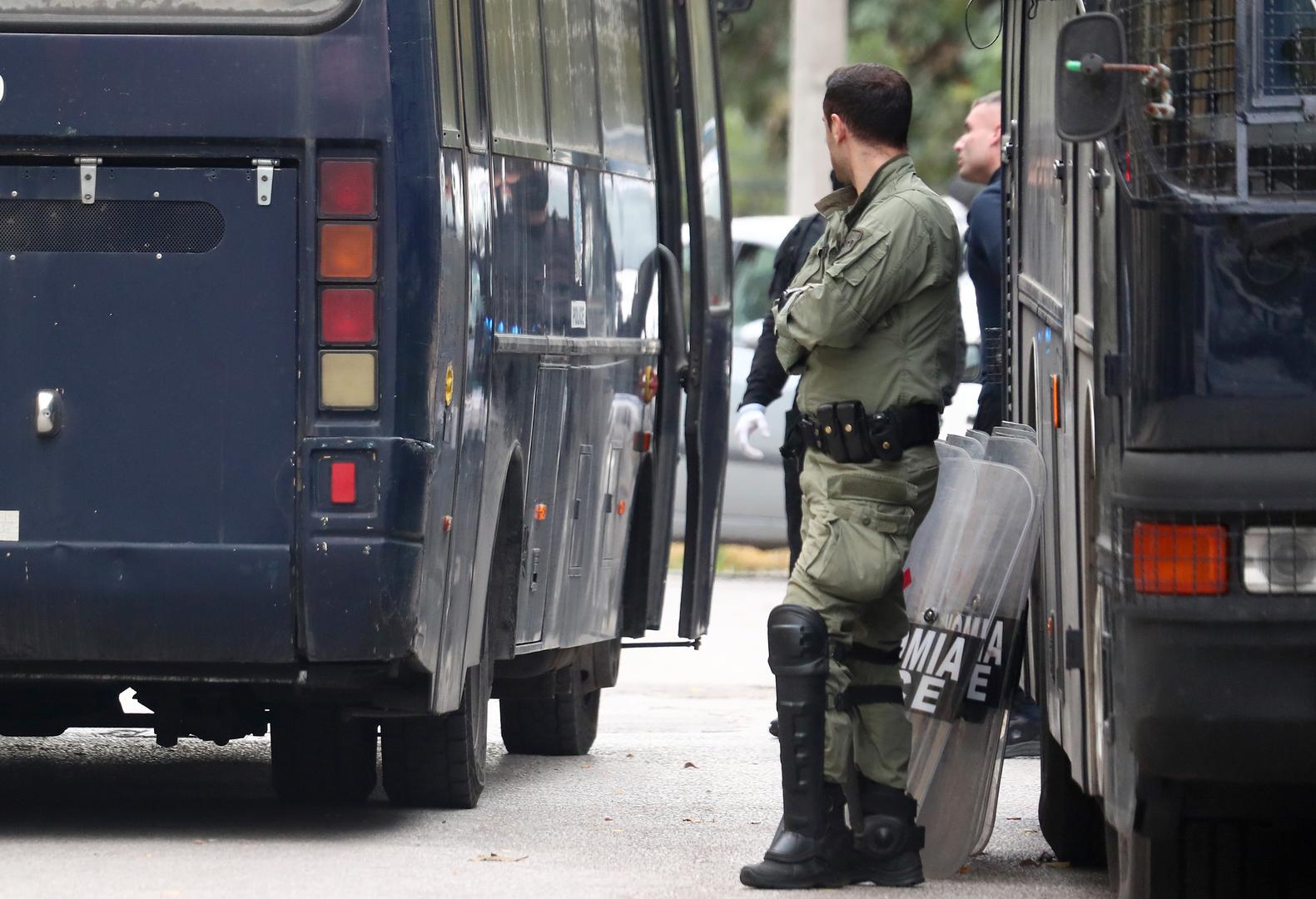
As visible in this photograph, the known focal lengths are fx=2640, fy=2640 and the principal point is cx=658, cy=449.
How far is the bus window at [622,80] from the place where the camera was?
8.61 metres

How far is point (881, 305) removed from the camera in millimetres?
6145

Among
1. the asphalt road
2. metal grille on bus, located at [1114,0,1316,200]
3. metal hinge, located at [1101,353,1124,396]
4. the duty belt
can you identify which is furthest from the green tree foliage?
metal grille on bus, located at [1114,0,1316,200]

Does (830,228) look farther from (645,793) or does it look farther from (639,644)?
(639,644)

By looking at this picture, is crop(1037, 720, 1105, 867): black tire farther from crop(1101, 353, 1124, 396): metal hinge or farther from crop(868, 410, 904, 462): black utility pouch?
crop(1101, 353, 1124, 396): metal hinge

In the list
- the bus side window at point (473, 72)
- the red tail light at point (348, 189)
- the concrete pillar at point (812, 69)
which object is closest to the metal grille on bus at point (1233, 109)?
the red tail light at point (348, 189)

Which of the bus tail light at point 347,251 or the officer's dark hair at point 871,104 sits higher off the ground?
the officer's dark hair at point 871,104

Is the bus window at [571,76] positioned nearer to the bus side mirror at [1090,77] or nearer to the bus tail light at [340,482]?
the bus tail light at [340,482]

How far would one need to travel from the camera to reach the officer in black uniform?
9.33m

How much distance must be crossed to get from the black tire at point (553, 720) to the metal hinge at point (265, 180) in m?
2.83

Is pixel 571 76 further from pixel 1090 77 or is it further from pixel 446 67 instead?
pixel 1090 77

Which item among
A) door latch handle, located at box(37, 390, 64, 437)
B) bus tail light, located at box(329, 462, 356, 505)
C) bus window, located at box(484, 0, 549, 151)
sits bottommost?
bus tail light, located at box(329, 462, 356, 505)

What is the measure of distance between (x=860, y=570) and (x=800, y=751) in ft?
1.43

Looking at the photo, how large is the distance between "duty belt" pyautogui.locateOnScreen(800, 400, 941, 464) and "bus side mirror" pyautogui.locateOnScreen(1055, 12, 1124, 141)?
4.66 ft

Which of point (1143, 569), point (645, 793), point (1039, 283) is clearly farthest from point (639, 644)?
point (1143, 569)
